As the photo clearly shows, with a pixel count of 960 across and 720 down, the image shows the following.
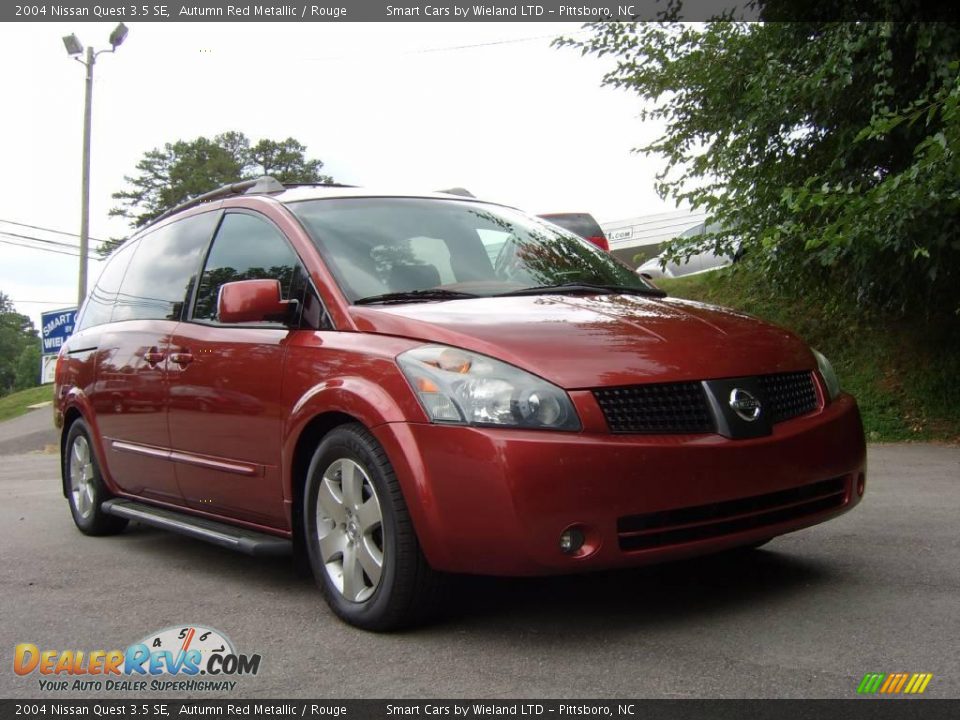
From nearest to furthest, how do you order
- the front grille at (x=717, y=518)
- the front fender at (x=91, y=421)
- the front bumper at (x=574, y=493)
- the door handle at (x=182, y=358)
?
the front bumper at (x=574, y=493) → the front grille at (x=717, y=518) → the door handle at (x=182, y=358) → the front fender at (x=91, y=421)

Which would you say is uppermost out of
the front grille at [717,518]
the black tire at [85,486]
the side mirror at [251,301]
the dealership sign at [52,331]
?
the side mirror at [251,301]

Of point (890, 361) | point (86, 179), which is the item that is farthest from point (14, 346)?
point (890, 361)

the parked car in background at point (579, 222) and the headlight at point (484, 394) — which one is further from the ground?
the parked car in background at point (579, 222)

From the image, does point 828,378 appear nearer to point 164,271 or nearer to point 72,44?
point 164,271

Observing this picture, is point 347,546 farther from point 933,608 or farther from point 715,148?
point 715,148

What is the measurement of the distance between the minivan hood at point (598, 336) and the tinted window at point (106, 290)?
286cm

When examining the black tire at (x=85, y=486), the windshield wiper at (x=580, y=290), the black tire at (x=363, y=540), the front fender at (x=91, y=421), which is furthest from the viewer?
the black tire at (x=85, y=486)

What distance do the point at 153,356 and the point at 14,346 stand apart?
138 metres

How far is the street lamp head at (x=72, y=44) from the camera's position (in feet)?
85.9

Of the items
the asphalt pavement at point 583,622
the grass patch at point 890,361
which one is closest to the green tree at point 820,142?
the grass patch at point 890,361

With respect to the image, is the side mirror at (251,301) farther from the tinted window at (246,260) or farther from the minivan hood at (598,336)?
the minivan hood at (598,336)

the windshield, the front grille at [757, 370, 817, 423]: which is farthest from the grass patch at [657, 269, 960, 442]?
the front grille at [757, 370, 817, 423]

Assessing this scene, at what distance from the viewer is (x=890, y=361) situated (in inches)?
473

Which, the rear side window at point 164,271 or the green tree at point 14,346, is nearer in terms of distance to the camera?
the rear side window at point 164,271
